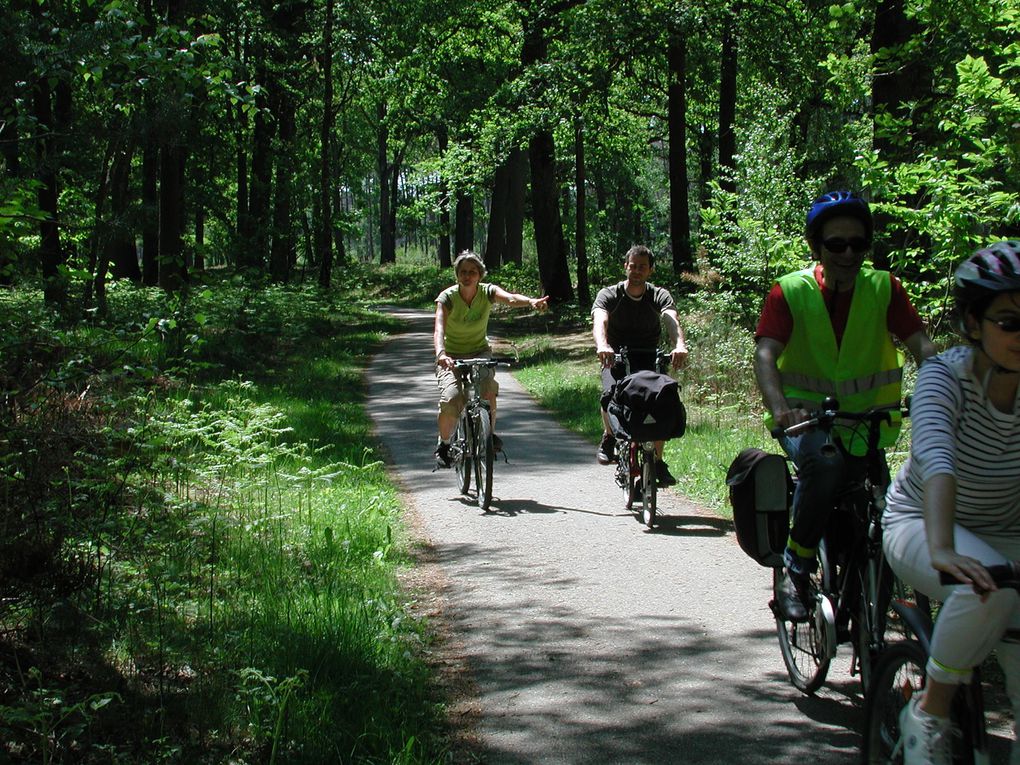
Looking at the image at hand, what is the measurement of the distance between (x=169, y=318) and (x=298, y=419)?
6423mm

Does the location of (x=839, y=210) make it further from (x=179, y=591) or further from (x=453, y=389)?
(x=453, y=389)

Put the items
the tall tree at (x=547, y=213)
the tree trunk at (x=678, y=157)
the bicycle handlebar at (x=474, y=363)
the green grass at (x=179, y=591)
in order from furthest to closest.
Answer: the tall tree at (x=547, y=213), the tree trunk at (x=678, y=157), the bicycle handlebar at (x=474, y=363), the green grass at (x=179, y=591)

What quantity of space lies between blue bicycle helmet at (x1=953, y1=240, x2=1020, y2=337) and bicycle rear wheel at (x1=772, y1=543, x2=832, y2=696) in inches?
64.2

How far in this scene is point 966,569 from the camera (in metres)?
2.53

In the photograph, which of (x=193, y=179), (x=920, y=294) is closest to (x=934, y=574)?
(x=920, y=294)

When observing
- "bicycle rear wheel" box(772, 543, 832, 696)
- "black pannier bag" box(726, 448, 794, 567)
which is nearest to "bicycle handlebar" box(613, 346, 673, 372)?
"bicycle rear wheel" box(772, 543, 832, 696)

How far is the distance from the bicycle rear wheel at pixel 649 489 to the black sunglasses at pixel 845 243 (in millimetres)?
3786

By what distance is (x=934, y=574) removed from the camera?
107 inches

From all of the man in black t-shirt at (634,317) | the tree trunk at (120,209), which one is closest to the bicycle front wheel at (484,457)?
the man in black t-shirt at (634,317)

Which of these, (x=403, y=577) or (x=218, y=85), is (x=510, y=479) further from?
(x=218, y=85)

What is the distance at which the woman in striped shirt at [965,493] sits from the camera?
103 inches

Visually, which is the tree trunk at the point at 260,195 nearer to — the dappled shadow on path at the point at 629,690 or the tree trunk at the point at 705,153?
the tree trunk at the point at 705,153

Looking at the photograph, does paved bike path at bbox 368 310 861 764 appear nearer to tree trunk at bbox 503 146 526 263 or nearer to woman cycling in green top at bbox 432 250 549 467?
woman cycling in green top at bbox 432 250 549 467

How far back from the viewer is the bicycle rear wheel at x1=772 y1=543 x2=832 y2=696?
14.0 feet
